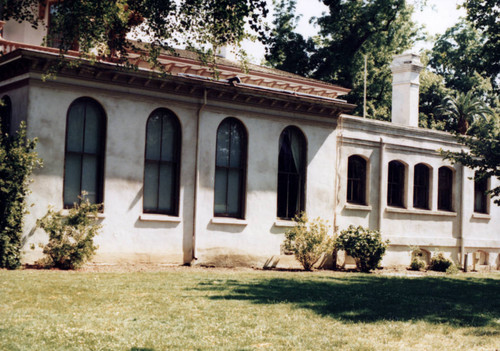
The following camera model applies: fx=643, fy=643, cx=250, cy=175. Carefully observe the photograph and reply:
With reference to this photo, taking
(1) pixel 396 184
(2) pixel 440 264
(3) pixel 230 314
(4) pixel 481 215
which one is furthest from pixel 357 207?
(3) pixel 230 314

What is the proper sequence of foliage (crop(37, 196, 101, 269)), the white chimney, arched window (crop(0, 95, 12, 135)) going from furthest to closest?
1. the white chimney
2. arched window (crop(0, 95, 12, 135))
3. foliage (crop(37, 196, 101, 269))

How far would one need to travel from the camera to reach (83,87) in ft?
57.5

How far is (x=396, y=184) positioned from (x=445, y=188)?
2981 millimetres

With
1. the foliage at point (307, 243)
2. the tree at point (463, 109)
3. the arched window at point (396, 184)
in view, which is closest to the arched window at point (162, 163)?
the foliage at point (307, 243)

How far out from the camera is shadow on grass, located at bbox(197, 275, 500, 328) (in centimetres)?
1153

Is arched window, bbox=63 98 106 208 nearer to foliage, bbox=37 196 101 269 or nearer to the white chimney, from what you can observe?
foliage, bbox=37 196 101 269

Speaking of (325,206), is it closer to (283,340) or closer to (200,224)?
(200,224)

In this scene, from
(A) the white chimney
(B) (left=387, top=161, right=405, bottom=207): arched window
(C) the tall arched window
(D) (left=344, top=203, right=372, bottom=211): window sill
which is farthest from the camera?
(A) the white chimney

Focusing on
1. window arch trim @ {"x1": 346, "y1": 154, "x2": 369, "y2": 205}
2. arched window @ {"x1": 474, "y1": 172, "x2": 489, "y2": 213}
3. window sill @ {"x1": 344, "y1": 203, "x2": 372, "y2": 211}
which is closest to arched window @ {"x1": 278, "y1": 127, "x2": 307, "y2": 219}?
window sill @ {"x1": 344, "y1": 203, "x2": 372, "y2": 211}

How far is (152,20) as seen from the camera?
12.5 meters

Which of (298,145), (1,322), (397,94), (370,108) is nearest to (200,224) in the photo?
(298,145)

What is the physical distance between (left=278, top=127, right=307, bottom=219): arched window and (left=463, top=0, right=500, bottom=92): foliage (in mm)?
6274

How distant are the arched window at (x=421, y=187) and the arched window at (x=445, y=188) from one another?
0.97 metres

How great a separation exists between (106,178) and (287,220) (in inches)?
257
